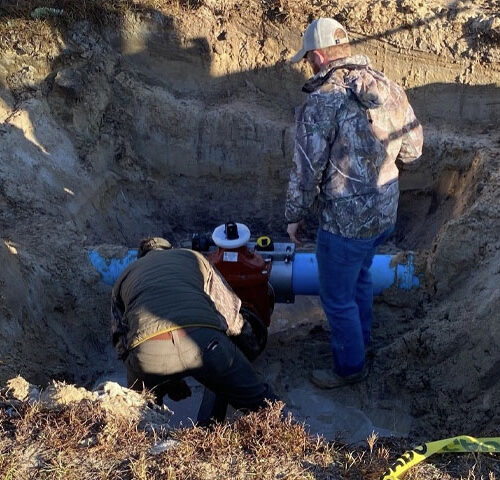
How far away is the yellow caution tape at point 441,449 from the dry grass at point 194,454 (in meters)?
0.04

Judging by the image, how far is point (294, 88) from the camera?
7.12m

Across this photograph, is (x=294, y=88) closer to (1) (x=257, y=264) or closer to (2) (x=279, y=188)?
(2) (x=279, y=188)

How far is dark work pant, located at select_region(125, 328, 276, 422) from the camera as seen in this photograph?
416cm

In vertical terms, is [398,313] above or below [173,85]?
below

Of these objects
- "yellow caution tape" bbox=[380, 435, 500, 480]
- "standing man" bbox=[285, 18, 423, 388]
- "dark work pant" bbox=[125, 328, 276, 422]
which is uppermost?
"standing man" bbox=[285, 18, 423, 388]

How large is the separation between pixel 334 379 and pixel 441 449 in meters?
1.90

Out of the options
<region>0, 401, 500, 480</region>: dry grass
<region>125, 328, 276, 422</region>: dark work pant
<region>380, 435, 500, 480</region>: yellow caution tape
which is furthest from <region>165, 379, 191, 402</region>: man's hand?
<region>380, 435, 500, 480</region>: yellow caution tape

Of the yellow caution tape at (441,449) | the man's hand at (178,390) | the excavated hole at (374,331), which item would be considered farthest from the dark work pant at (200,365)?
the yellow caution tape at (441,449)

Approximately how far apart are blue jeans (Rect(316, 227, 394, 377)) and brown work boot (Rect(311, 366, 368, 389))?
4 centimetres

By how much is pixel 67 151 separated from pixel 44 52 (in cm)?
115

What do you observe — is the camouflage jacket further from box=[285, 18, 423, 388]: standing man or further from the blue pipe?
the blue pipe

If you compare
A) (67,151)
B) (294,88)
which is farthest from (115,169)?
(294,88)

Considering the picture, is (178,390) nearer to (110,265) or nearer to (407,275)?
(110,265)

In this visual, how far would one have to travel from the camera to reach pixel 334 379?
17.0 feet
